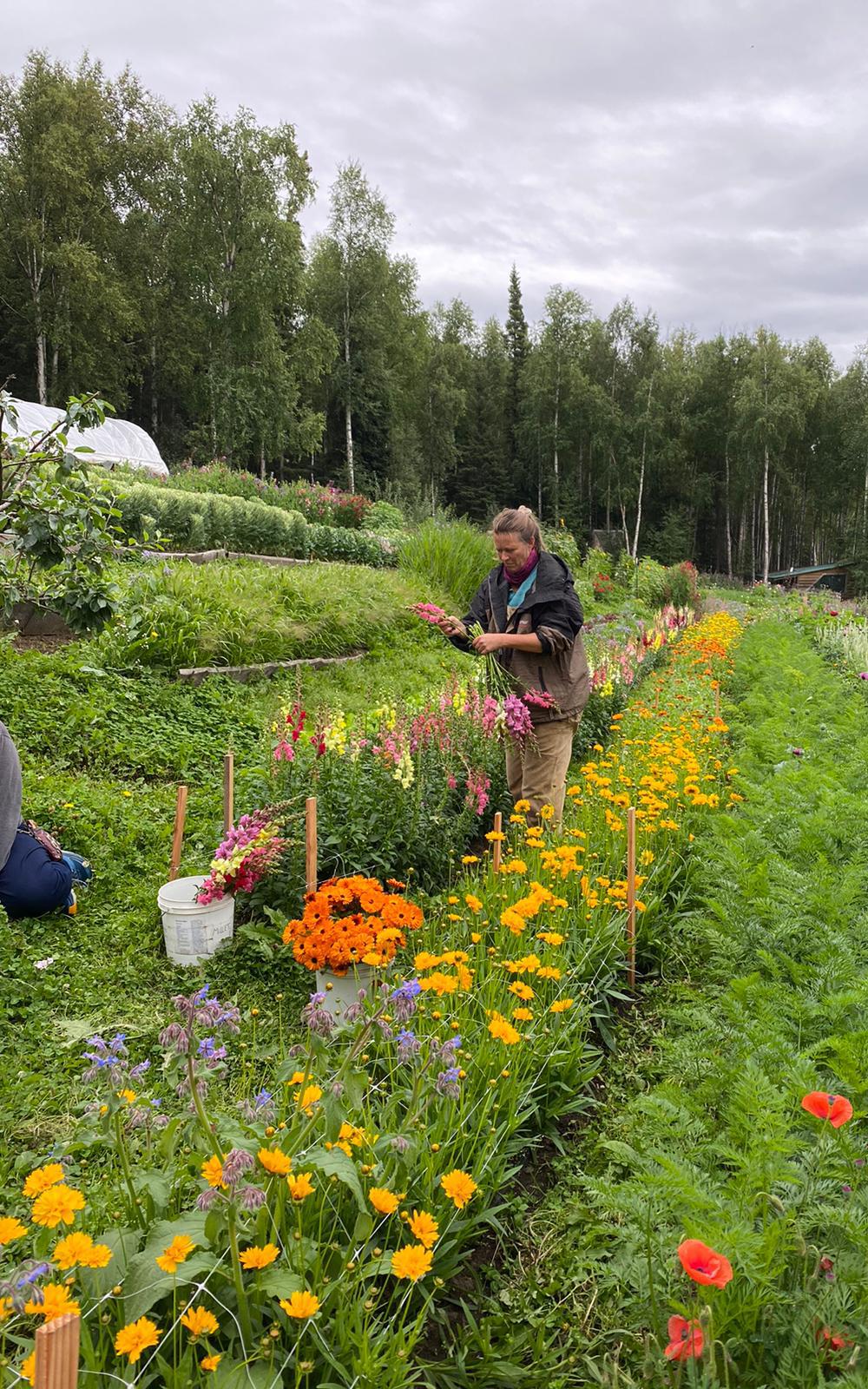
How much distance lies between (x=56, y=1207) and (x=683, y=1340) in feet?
3.18

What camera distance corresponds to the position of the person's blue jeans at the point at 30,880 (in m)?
3.53

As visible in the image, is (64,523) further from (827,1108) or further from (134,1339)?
(827,1108)

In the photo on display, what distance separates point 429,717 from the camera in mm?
4457

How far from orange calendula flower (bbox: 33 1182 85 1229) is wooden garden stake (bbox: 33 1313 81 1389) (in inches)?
8.1

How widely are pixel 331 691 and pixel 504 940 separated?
4579 millimetres

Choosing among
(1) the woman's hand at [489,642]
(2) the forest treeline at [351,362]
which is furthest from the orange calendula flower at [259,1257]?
(2) the forest treeline at [351,362]

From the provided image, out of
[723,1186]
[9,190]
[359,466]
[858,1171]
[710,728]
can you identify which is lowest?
[723,1186]

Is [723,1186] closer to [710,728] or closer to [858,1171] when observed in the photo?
[858,1171]

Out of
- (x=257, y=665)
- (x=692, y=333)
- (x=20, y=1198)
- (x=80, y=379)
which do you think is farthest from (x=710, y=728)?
(x=692, y=333)

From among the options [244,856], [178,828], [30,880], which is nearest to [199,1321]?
[244,856]

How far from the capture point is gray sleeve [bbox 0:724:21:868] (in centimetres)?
323

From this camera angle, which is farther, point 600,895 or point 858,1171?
point 600,895

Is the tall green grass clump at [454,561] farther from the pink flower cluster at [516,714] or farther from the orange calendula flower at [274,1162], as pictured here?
the orange calendula flower at [274,1162]

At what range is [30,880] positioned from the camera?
356cm
